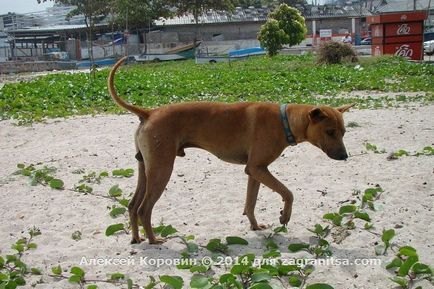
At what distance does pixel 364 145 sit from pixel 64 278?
19.2ft

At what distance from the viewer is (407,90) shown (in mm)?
17203

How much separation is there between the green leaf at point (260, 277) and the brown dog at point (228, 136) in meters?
1.31

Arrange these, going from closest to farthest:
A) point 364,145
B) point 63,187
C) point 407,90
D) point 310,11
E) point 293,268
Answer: point 293,268 < point 63,187 < point 364,145 < point 407,90 < point 310,11

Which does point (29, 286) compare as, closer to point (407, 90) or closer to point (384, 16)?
point (407, 90)

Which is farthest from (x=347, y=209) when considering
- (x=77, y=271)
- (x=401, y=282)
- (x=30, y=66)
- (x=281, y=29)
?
(x=30, y=66)

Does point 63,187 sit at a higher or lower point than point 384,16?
lower

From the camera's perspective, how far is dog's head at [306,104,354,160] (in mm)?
5211

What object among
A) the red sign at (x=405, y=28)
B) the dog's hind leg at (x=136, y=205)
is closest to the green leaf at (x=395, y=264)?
the dog's hind leg at (x=136, y=205)

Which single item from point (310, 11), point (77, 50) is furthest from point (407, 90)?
point (310, 11)

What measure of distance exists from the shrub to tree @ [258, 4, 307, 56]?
11.3 metres

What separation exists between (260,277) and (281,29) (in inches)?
1551

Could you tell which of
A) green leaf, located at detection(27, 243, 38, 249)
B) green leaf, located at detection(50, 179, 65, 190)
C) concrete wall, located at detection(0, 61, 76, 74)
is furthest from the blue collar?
concrete wall, located at detection(0, 61, 76, 74)

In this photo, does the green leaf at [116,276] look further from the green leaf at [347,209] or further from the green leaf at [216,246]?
the green leaf at [347,209]

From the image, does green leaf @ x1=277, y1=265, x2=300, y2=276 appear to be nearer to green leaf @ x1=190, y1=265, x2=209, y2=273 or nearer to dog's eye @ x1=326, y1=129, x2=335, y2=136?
green leaf @ x1=190, y1=265, x2=209, y2=273
